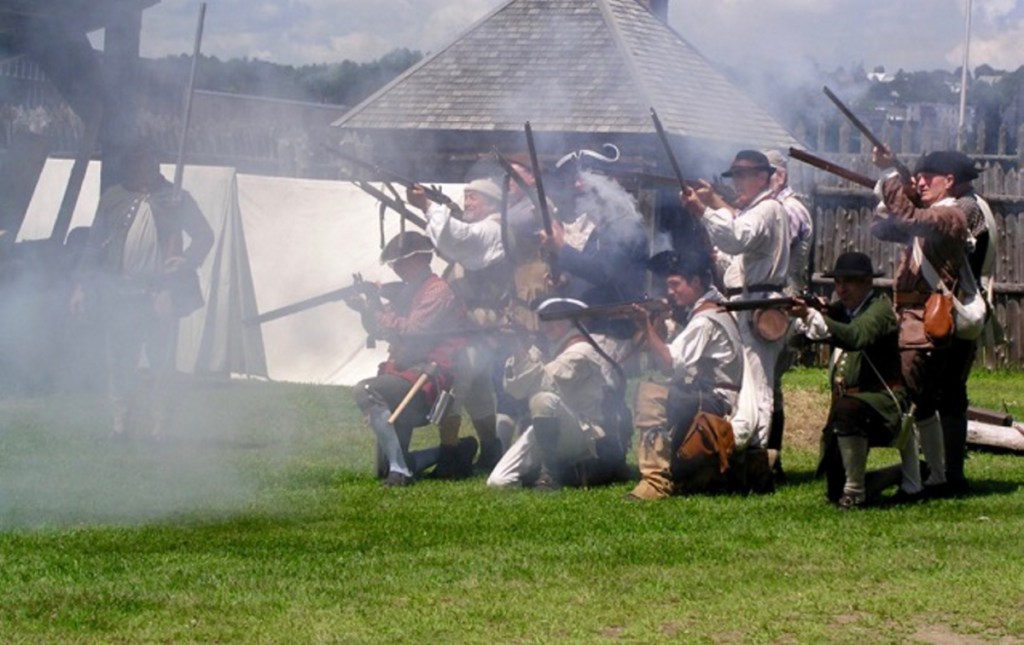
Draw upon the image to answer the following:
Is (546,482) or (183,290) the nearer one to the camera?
(546,482)

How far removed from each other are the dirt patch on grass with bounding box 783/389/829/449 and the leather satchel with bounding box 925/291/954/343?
318cm

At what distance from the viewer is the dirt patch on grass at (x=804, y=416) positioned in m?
12.5

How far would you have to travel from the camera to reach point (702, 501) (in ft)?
30.6

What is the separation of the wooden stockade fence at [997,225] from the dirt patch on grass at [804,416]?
469cm

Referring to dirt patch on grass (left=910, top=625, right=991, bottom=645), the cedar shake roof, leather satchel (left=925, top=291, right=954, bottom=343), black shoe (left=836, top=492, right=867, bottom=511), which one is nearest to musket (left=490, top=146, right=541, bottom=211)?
leather satchel (left=925, top=291, right=954, bottom=343)

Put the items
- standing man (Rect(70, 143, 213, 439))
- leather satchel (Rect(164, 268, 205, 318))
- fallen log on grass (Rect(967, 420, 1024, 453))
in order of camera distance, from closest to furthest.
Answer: standing man (Rect(70, 143, 213, 439)), leather satchel (Rect(164, 268, 205, 318)), fallen log on grass (Rect(967, 420, 1024, 453))

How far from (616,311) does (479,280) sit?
1.41m

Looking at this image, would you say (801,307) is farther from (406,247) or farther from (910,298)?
(406,247)

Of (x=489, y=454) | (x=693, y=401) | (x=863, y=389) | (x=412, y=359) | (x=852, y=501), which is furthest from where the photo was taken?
(x=489, y=454)

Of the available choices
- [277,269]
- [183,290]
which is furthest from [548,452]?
[277,269]

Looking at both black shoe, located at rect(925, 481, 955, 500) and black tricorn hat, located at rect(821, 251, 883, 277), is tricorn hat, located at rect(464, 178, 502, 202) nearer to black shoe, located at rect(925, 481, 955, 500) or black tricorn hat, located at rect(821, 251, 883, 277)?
black tricorn hat, located at rect(821, 251, 883, 277)

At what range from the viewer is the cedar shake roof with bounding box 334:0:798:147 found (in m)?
16.5

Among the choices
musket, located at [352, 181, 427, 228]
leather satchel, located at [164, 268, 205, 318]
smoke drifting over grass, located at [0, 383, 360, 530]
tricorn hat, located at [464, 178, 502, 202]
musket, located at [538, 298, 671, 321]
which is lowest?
smoke drifting over grass, located at [0, 383, 360, 530]

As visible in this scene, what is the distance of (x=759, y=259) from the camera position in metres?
9.69
